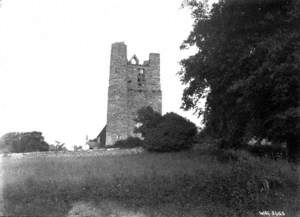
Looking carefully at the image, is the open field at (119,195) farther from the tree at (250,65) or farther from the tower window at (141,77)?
the tower window at (141,77)

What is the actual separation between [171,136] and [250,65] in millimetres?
12079

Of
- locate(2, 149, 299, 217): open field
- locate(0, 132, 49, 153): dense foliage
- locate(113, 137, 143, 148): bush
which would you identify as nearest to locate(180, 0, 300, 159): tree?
locate(2, 149, 299, 217): open field

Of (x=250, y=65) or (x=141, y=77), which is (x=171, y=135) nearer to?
(x=250, y=65)

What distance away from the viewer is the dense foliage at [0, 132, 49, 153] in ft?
104

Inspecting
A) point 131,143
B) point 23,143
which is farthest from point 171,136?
point 23,143

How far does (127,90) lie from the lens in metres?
39.3

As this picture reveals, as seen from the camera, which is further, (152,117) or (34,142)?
(34,142)

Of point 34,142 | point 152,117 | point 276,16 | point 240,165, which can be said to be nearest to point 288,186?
point 240,165

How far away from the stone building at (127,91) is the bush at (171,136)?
12.0 metres

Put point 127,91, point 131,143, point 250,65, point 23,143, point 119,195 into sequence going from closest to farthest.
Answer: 1. point 119,195
2. point 250,65
3. point 131,143
4. point 23,143
5. point 127,91

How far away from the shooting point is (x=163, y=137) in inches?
947

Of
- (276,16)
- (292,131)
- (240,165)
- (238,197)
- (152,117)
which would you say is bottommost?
(238,197)

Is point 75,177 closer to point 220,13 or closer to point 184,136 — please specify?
point 220,13

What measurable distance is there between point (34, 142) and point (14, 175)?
765 inches
